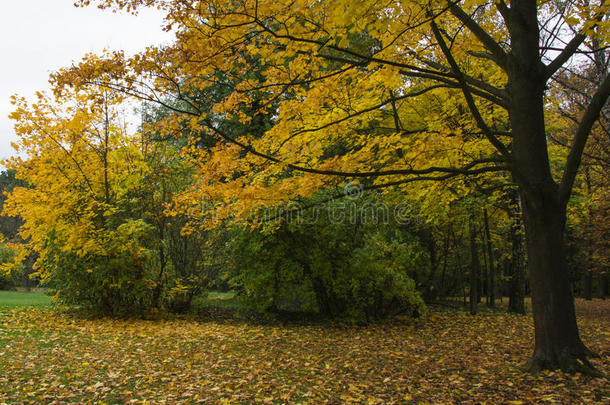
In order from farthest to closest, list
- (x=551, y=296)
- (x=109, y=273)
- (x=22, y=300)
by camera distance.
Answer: (x=22, y=300), (x=109, y=273), (x=551, y=296)

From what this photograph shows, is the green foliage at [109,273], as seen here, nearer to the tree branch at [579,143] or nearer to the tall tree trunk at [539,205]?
the tall tree trunk at [539,205]

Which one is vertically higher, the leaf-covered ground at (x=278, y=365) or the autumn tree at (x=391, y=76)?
the autumn tree at (x=391, y=76)

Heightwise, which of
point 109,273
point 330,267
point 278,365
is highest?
point 330,267

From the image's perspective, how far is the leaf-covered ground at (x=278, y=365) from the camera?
4.22m

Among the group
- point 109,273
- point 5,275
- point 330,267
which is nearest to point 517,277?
point 330,267

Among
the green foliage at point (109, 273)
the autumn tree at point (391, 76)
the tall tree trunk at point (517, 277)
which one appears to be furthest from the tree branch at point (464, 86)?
the tall tree trunk at point (517, 277)

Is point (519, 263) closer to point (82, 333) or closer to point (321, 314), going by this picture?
point (321, 314)

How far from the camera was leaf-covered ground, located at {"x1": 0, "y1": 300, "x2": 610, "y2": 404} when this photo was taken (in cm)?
422

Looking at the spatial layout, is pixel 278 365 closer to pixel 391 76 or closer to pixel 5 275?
pixel 391 76

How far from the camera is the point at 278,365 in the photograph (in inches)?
230

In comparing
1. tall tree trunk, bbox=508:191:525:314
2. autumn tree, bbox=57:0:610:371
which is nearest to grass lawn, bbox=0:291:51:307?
autumn tree, bbox=57:0:610:371

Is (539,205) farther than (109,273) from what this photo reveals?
No

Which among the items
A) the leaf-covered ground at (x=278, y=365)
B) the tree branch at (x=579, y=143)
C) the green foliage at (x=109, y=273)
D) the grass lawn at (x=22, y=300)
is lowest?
the grass lawn at (x=22, y=300)

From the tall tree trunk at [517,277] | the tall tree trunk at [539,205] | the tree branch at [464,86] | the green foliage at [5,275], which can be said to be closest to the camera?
the tree branch at [464,86]
